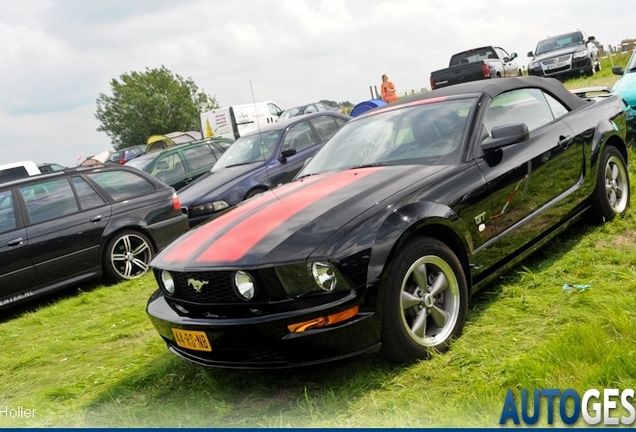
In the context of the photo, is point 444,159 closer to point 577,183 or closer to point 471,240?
point 471,240

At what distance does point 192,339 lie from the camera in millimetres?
3480

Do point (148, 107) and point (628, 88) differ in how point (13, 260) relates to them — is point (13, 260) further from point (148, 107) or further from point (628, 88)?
point (148, 107)

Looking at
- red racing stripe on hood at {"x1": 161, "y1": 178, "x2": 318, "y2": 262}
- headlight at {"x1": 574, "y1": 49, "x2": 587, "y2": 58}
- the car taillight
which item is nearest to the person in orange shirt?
the car taillight

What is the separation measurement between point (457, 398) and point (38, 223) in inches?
219

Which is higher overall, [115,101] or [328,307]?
[115,101]

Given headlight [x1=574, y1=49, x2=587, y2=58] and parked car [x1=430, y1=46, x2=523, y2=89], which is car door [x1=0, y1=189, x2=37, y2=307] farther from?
headlight [x1=574, y1=49, x2=587, y2=58]

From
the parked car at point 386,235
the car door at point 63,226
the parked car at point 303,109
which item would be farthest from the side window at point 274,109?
the parked car at point 386,235

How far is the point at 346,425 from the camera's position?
3.02 meters

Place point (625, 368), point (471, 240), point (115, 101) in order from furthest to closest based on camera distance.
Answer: point (115, 101), point (471, 240), point (625, 368)

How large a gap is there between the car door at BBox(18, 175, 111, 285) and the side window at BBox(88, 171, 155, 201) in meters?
0.18

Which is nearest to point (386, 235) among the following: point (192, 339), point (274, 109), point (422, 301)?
point (422, 301)

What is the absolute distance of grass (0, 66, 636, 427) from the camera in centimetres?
303

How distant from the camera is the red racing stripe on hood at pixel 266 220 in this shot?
342 cm

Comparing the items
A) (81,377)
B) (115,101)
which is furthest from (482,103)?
(115,101)
